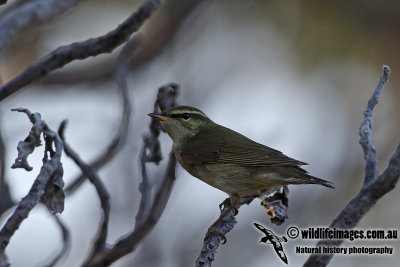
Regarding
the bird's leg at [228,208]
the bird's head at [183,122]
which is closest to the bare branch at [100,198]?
the bird's leg at [228,208]

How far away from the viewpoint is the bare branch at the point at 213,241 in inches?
123

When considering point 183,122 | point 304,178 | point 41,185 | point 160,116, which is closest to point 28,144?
point 41,185

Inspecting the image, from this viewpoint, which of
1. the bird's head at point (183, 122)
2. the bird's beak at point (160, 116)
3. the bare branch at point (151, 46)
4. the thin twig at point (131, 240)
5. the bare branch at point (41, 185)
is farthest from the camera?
the bare branch at point (151, 46)

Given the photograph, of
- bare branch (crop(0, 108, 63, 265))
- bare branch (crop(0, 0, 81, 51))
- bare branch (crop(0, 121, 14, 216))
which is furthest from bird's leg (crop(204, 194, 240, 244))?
bare branch (crop(0, 0, 81, 51))

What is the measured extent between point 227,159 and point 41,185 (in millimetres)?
2455

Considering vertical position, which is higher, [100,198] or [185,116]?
[185,116]

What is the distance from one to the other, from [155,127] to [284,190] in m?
1.08

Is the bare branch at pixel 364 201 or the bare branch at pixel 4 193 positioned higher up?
the bare branch at pixel 364 201

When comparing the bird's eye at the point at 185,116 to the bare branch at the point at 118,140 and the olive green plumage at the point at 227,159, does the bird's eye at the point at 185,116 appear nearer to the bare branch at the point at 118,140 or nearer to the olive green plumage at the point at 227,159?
the olive green plumage at the point at 227,159

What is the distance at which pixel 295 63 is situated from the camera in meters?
8.65

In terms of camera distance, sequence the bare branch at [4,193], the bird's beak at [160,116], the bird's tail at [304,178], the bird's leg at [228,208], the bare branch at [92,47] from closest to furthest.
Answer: the bare branch at [92,47] < the bare branch at [4,193] < the bird's leg at [228,208] < the bird's tail at [304,178] < the bird's beak at [160,116]

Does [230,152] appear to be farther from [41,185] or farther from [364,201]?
[364,201]

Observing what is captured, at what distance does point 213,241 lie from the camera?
11.9 ft

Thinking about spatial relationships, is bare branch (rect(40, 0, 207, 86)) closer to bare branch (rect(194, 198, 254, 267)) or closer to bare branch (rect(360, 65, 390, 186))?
bare branch (rect(194, 198, 254, 267))
